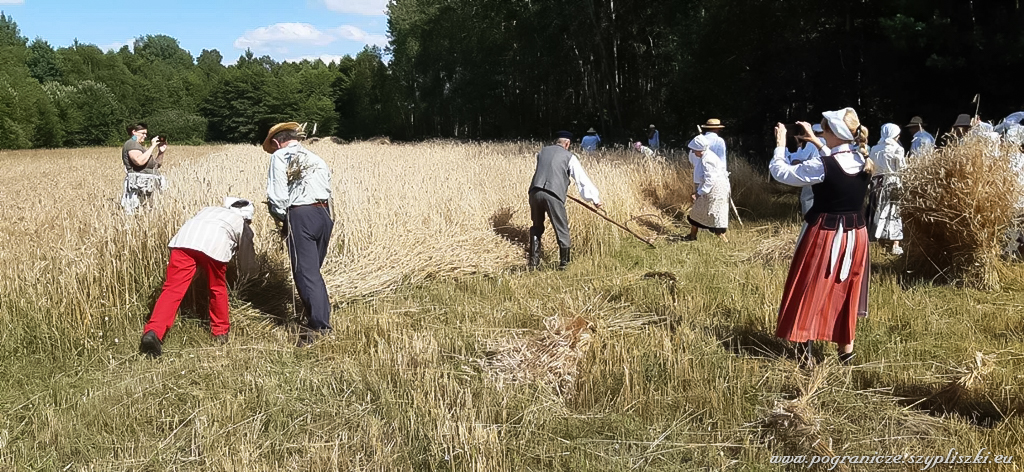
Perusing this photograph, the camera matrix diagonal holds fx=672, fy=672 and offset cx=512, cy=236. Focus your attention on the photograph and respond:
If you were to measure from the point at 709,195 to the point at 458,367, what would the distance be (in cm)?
572

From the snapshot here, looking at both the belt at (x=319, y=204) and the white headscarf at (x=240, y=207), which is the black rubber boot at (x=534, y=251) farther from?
the white headscarf at (x=240, y=207)

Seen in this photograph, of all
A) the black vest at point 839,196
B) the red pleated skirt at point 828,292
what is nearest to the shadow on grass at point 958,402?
the red pleated skirt at point 828,292

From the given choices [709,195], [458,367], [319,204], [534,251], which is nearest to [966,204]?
[709,195]

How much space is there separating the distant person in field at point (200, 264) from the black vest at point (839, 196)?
13.0 feet

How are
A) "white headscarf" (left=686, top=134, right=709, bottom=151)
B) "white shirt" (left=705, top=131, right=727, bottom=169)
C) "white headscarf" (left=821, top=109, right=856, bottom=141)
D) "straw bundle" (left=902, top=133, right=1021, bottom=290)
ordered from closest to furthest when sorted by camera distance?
"white headscarf" (left=821, top=109, right=856, bottom=141) < "straw bundle" (left=902, top=133, right=1021, bottom=290) < "white headscarf" (left=686, top=134, right=709, bottom=151) < "white shirt" (left=705, top=131, right=727, bottom=169)

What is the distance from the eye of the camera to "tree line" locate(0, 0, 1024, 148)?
12.8 meters

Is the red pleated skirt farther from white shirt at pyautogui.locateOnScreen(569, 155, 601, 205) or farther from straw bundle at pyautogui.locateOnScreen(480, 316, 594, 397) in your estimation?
white shirt at pyautogui.locateOnScreen(569, 155, 601, 205)

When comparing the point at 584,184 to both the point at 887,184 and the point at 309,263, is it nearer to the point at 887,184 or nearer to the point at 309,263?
the point at 309,263

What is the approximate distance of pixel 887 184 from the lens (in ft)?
25.6

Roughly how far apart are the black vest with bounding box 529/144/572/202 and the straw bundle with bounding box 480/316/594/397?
313cm

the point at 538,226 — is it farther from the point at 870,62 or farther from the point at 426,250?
the point at 870,62

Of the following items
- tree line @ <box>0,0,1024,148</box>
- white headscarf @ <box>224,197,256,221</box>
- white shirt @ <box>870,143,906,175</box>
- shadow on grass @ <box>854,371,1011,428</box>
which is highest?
tree line @ <box>0,0,1024,148</box>

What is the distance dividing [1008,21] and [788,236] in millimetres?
7343

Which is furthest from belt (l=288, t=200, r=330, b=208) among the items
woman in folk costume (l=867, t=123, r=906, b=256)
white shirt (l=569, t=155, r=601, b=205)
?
woman in folk costume (l=867, t=123, r=906, b=256)
